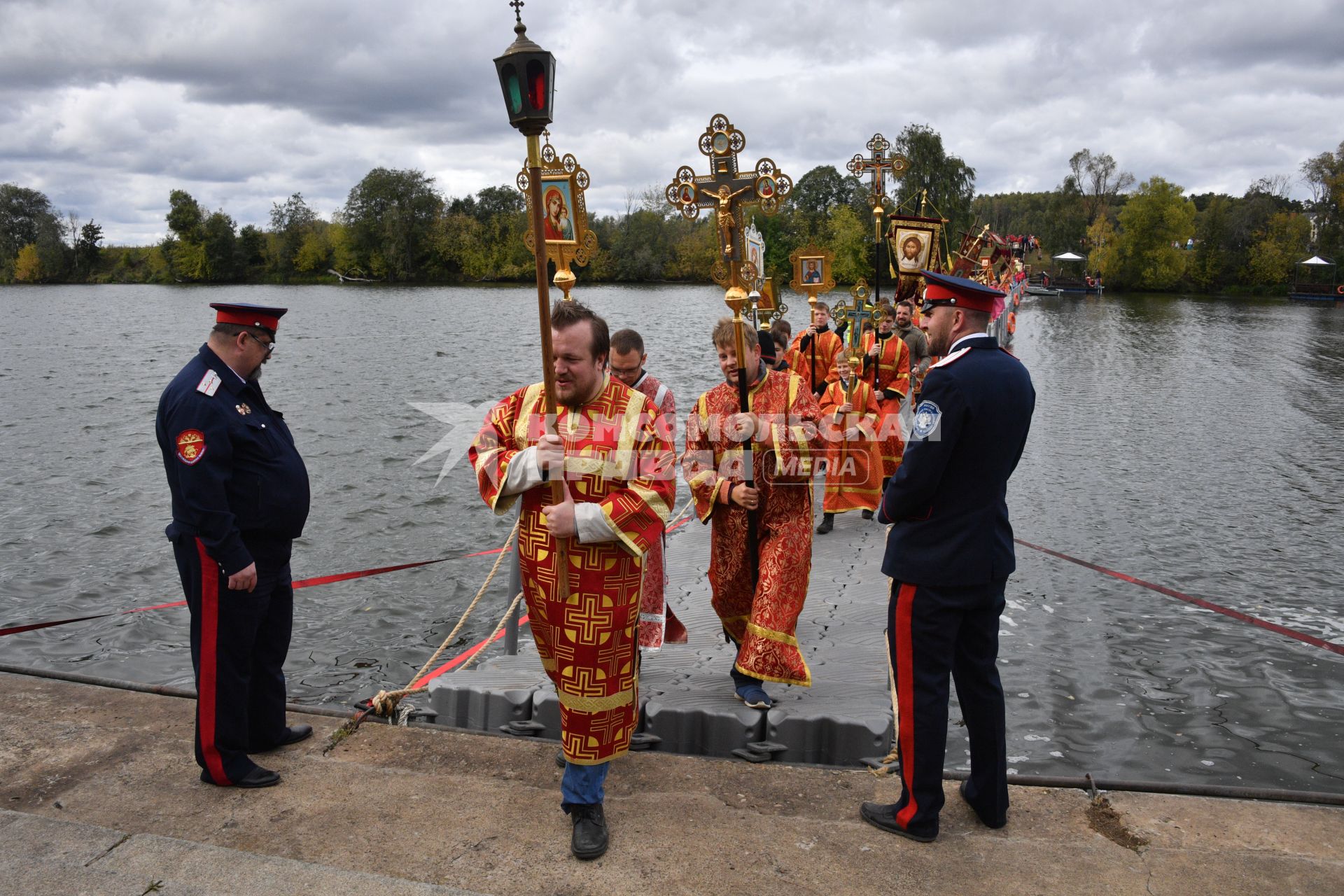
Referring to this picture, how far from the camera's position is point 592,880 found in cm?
344

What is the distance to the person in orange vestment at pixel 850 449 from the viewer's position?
9.97m

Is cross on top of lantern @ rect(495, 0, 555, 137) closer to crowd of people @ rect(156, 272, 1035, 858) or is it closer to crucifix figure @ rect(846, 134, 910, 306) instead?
crowd of people @ rect(156, 272, 1035, 858)

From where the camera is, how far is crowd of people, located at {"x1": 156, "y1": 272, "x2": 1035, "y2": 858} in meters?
3.68

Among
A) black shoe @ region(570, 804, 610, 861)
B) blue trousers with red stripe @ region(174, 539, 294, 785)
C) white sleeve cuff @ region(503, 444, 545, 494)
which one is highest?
white sleeve cuff @ region(503, 444, 545, 494)

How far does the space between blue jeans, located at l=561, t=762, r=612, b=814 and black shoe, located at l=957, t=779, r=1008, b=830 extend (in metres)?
1.56

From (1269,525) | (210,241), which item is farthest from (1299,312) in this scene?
(210,241)

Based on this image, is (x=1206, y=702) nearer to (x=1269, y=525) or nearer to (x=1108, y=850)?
(x=1108, y=850)

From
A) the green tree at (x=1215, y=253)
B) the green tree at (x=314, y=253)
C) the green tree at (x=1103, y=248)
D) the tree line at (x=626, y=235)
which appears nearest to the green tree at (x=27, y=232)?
the tree line at (x=626, y=235)

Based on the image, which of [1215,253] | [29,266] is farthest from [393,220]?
[1215,253]

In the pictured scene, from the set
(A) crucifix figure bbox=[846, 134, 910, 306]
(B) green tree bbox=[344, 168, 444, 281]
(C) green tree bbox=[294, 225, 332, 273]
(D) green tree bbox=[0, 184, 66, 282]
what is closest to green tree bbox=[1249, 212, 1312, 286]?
(B) green tree bbox=[344, 168, 444, 281]

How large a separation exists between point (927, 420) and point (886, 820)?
1.63m

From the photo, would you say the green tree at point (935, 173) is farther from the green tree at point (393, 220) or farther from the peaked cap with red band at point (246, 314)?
the peaked cap with red band at point (246, 314)

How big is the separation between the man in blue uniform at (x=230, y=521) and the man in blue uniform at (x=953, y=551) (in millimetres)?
2768

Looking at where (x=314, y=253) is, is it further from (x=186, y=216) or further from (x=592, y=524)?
(x=592, y=524)
